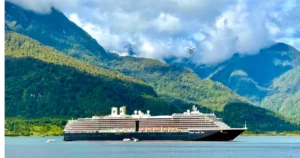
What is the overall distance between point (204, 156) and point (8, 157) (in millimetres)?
39752

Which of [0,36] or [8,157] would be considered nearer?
[0,36]

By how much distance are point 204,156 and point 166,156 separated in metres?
7.77

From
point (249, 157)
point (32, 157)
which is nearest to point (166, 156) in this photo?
point (249, 157)

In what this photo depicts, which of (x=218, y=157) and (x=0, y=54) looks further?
(x=218, y=157)

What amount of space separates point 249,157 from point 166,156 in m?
17.0

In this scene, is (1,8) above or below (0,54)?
above

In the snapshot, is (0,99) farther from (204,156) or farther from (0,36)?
(204,156)

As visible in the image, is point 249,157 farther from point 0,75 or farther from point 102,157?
point 0,75

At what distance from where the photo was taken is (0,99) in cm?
1580

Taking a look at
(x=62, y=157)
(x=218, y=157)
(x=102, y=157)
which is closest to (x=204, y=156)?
(x=218, y=157)

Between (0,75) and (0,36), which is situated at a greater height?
(0,36)

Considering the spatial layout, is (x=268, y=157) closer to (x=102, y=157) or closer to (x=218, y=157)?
(x=218, y=157)

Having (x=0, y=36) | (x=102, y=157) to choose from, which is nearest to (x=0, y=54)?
(x=0, y=36)

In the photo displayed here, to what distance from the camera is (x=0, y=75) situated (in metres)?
15.9
